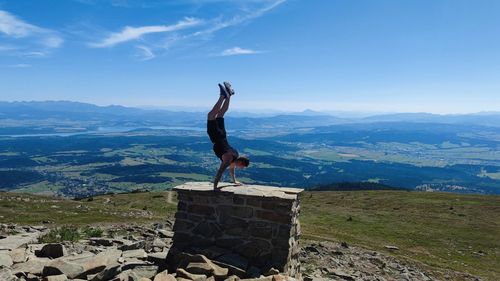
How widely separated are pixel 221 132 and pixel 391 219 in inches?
1417

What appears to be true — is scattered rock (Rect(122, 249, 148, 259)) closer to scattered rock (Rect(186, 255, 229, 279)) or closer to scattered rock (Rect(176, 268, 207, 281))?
scattered rock (Rect(186, 255, 229, 279))

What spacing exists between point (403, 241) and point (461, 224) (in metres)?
12.7

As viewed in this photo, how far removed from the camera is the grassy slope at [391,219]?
101ft

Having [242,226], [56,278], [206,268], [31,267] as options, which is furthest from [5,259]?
[242,226]

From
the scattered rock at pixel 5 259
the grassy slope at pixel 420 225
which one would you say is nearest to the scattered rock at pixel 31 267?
the scattered rock at pixel 5 259

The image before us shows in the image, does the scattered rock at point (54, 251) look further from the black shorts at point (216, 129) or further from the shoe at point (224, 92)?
the shoe at point (224, 92)

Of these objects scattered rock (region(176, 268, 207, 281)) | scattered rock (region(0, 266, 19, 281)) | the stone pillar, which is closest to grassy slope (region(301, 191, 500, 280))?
A: the stone pillar

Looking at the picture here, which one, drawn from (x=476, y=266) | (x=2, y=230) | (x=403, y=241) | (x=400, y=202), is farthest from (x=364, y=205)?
(x=2, y=230)

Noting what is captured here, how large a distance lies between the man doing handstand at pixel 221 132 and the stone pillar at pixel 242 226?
85 centimetres

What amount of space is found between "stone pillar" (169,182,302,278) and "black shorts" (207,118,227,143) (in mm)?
1838

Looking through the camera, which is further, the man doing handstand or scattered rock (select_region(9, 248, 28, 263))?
the man doing handstand

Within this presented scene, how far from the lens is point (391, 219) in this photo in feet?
150

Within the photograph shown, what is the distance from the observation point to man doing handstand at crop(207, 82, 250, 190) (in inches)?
576

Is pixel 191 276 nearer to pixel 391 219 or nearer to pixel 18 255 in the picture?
pixel 18 255
